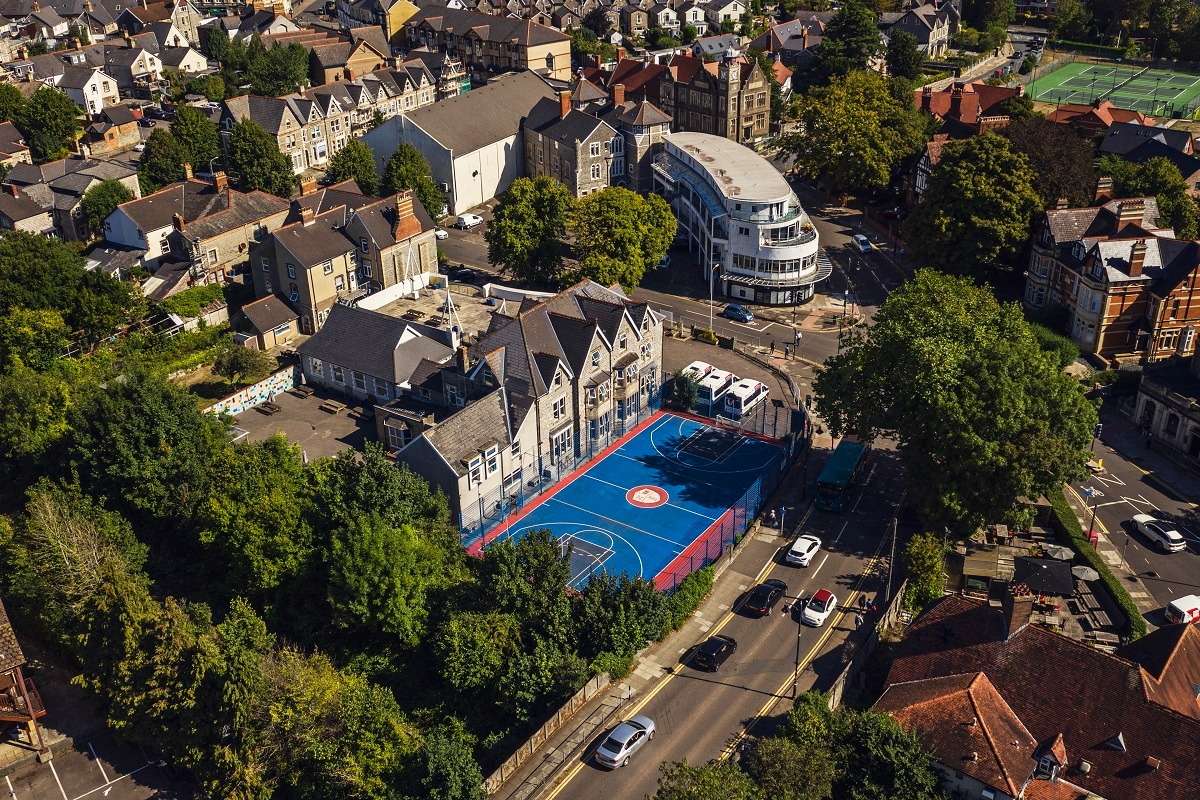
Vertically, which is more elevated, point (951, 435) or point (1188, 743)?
point (951, 435)

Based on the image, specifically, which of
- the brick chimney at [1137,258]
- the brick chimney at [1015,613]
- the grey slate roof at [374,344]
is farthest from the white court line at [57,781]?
the brick chimney at [1137,258]

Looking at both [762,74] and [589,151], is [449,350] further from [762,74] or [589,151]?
[762,74]

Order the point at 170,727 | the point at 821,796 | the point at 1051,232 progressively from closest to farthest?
the point at 821,796, the point at 170,727, the point at 1051,232

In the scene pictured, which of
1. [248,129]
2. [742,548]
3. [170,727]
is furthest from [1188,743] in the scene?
[248,129]

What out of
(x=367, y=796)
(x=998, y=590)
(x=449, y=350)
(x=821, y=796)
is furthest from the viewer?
(x=449, y=350)

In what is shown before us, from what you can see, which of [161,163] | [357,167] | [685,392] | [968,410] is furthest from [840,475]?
[161,163]

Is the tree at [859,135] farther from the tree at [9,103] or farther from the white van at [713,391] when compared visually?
the tree at [9,103]

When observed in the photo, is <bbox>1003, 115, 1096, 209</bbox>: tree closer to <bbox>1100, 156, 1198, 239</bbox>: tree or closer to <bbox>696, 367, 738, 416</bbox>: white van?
<bbox>1100, 156, 1198, 239</bbox>: tree

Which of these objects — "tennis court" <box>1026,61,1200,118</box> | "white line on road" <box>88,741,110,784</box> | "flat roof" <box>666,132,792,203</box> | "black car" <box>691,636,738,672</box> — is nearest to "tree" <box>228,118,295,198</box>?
"flat roof" <box>666,132,792,203</box>
